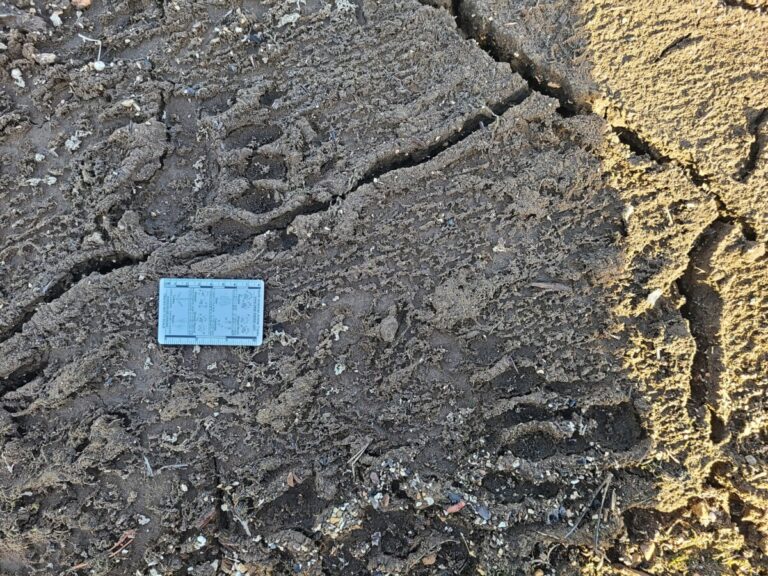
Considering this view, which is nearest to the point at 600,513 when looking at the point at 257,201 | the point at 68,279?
the point at 257,201

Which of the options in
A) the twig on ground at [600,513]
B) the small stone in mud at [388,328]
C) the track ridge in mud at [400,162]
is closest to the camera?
the twig on ground at [600,513]

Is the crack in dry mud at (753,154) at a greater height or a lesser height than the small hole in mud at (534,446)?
greater

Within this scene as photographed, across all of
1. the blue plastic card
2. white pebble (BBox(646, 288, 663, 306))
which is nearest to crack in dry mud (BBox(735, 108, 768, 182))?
white pebble (BBox(646, 288, 663, 306))

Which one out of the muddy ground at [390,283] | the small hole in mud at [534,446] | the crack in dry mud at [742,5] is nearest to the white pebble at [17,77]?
the muddy ground at [390,283]

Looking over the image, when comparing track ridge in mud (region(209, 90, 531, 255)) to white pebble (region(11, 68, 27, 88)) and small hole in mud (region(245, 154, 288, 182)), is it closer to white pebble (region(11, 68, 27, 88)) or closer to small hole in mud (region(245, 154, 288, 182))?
small hole in mud (region(245, 154, 288, 182))

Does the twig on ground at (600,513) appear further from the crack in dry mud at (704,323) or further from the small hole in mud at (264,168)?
the small hole in mud at (264,168)

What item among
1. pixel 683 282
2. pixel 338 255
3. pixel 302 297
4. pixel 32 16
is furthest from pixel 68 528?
pixel 683 282

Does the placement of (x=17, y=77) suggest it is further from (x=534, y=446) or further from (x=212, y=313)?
(x=534, y=446)
